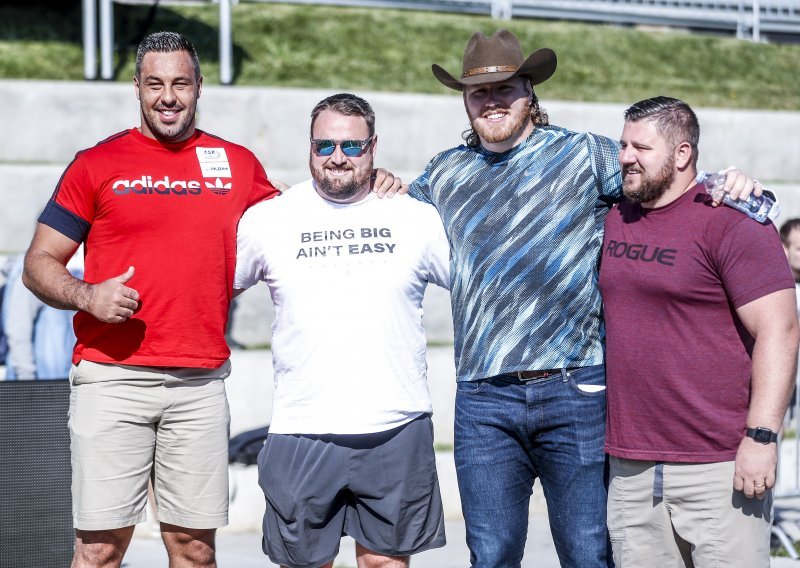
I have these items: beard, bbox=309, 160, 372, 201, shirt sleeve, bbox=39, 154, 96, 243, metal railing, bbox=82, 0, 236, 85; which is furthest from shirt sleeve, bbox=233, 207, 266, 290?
metal railing, bbox=82, 0, 236, 85

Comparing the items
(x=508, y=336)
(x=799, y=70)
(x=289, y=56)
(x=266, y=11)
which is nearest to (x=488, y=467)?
(x=508, y=336)

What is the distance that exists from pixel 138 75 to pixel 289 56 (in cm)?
684

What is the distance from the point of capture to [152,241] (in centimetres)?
371

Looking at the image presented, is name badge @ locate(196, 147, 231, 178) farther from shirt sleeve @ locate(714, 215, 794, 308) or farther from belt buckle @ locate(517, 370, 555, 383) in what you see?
shirt sleeve @ locate(714, 215, 794, 308)

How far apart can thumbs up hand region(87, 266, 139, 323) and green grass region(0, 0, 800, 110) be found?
6348mm

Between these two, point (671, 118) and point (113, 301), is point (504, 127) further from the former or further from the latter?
point (113, 301)

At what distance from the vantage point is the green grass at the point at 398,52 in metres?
10.1

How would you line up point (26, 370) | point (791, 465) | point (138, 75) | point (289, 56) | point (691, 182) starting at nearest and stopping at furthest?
1. point (691, 182)
2. point (138, 75)
3. point (26, 370)
4. point (791, 465)
5. point (289, 56)

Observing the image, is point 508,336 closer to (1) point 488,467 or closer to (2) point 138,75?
(1) point 488,467

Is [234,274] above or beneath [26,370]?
above

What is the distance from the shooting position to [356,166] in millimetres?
3654

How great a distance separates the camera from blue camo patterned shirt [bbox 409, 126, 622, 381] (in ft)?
11.9

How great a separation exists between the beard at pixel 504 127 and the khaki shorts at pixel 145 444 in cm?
123

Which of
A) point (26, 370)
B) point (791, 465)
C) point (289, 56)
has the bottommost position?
point (791, 465)
